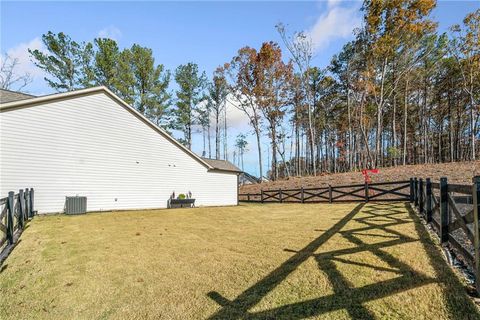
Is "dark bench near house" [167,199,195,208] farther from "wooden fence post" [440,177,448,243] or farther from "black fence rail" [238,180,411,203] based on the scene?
"wooden fence post" [440,177,448,243]

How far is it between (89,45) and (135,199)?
18904 mm

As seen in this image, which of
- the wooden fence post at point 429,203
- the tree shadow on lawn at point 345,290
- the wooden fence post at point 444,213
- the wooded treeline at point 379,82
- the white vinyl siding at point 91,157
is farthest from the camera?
the wooded treeline at point 379,82

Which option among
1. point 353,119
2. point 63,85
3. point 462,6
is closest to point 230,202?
point 63,85

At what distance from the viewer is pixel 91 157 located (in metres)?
12.6

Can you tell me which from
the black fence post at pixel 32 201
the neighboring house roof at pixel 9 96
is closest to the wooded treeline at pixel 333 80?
the neighboring house roof at pixel 9 96

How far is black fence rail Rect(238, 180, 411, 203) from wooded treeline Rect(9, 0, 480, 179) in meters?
6.37

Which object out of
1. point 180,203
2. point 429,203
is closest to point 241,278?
point 429,203

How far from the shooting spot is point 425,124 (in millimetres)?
31078

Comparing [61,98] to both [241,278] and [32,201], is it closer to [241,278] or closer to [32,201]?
[32,201]

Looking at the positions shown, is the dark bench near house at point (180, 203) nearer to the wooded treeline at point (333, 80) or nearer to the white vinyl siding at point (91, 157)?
the white vinyl siding at point (91, 157)

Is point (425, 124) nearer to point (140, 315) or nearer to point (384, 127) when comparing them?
point (384, 127)

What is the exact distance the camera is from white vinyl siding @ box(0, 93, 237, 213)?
10734 mm

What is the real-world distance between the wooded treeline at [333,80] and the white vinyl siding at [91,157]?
13.4 m

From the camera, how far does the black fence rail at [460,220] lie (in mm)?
2861
